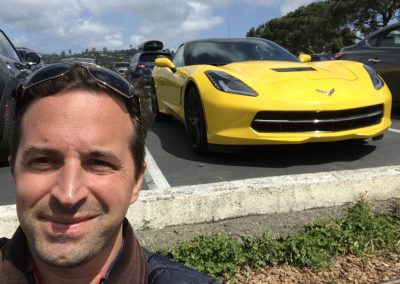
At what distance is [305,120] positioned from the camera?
4133 mm

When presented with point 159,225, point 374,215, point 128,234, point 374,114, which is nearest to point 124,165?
point 128,234

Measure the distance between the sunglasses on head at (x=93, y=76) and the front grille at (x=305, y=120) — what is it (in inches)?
115

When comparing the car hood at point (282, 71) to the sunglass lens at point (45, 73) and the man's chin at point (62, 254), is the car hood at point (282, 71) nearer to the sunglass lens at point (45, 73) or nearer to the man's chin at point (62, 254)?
the sunglass lens at point (45, 73)

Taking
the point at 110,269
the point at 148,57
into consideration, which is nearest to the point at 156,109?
the point at 110,269

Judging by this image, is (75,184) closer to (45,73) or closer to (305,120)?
(45,73)

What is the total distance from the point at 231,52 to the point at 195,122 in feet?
4.41

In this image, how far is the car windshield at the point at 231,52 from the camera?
5.50m

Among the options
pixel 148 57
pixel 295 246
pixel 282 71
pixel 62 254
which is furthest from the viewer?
pixel 148 57

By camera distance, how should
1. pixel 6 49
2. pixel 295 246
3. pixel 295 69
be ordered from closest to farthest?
pixel 295 246, pixel 295 69, pixel 6 49

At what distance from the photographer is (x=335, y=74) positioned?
15.4 feet

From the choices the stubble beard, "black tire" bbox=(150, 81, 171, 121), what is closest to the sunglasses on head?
the stubble beard

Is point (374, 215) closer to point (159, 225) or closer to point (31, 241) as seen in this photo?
point (159, 225)

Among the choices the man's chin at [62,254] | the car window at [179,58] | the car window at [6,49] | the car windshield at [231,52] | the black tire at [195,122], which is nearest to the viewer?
the man's chin at [62,254]

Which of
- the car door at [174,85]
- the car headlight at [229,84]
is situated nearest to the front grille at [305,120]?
the car headlight at [229,84]
